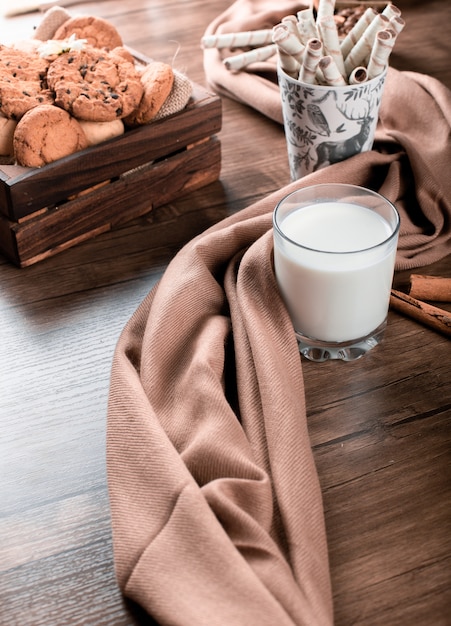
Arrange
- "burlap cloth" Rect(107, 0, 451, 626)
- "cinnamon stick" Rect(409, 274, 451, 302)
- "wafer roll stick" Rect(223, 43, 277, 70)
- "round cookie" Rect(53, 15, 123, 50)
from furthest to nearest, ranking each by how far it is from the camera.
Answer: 1. "wafer roll stick" Rect(223, 43, 277, 70)
2. "round cookie" Rect(53, 15, 123, 50)
3. "cinnamon stick" Rect(409, 274, 451, 302)
4. "burlap cloth" Rect(107, 0, 451, 626)

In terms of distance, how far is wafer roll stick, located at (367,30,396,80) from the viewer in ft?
2.74

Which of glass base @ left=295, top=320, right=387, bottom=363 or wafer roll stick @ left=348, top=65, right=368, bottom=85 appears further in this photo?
wafer roll stick @ left=348, top=65, right=368, bottom=85

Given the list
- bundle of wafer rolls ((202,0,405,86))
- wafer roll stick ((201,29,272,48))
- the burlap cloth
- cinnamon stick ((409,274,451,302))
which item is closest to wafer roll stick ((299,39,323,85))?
bundle of wafer rolls ((202,0,405,86))

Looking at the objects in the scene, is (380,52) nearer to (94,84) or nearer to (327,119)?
(327,119)

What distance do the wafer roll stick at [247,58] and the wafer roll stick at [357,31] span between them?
11.0 inches

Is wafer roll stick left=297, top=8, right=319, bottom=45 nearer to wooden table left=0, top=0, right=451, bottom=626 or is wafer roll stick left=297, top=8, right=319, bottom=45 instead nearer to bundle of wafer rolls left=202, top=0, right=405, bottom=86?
A: bundle of wafer rolls left=202, top=0, right=405, bottom=86

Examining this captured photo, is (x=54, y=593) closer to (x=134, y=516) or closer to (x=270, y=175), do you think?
(x=134, y=516)

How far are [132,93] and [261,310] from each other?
1.05 feet

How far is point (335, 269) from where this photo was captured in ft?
2.31

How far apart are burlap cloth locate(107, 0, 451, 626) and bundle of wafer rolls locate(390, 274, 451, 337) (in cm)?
5

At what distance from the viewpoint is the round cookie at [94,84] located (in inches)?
35.2

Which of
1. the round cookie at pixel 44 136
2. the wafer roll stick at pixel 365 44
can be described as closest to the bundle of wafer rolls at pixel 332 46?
the wafer roll stick at pixel 365 44

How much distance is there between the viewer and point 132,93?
0.92 meters

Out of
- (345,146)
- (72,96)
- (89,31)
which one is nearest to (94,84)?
(72,96)
